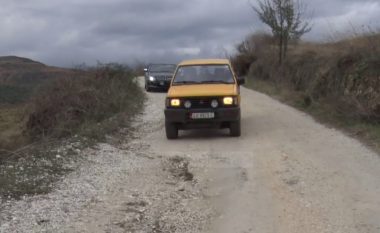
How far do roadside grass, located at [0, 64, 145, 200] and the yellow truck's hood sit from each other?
1.79 m

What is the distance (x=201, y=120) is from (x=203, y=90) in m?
0.74

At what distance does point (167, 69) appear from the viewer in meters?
32.5

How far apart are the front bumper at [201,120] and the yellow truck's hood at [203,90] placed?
0.35 m

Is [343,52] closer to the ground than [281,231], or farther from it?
farther from it

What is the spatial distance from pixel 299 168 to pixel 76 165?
386 cm

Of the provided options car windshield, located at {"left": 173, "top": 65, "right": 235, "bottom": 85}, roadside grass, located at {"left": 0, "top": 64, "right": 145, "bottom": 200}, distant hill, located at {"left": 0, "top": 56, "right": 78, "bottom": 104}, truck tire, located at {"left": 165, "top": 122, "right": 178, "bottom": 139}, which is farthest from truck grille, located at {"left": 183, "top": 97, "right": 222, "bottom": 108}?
distant hill, located at {"left": 0, "top": 56, "right": 78, "bottom": 104}

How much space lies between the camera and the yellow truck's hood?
548 inches

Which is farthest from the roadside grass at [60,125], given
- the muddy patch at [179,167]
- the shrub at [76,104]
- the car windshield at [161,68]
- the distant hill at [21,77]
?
the car windshield at [161,68]

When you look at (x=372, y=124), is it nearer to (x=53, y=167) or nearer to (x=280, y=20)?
(x=53, y=167)

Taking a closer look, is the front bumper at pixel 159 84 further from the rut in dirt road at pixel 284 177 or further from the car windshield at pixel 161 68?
the rut in dirt road at pixel 284 177

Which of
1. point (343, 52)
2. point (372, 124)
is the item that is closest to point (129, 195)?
point (372, 124)

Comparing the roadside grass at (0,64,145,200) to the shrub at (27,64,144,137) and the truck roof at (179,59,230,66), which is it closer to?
the shrub at (27,64,144,137)

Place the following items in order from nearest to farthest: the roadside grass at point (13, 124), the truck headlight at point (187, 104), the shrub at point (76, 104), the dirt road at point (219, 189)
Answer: the dirt road at point (219, 189), the truck headlight at point (187, 104), the shrub at point (76, 104), the roadside grass at point (13, 124)

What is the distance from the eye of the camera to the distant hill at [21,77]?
2473 centimetres
